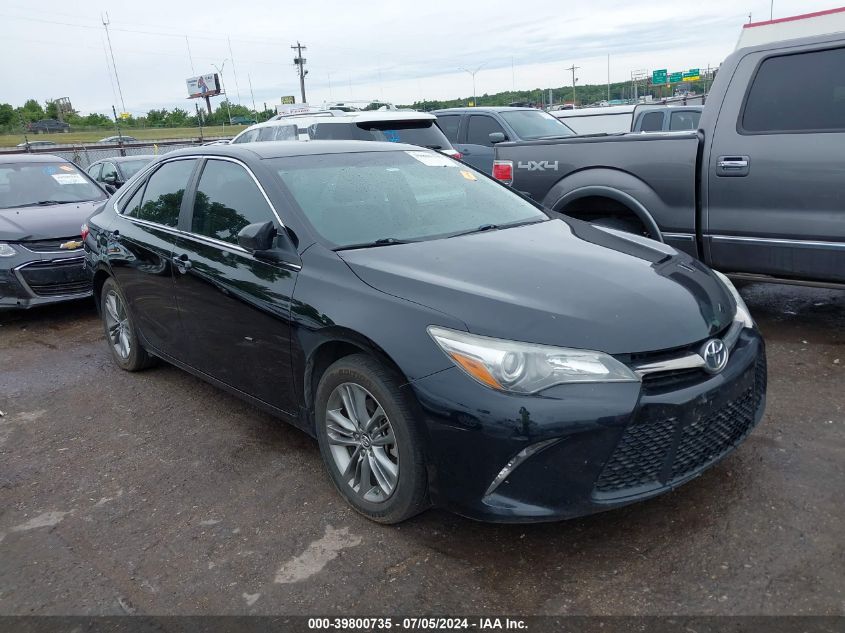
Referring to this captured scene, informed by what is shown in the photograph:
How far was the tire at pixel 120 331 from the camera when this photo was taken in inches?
202

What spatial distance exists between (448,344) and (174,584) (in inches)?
56.7

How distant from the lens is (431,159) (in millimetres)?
4410

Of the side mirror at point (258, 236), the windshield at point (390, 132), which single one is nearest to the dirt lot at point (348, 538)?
the side mirror at point (258, 236)

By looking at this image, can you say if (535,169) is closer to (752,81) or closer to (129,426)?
(752,81)

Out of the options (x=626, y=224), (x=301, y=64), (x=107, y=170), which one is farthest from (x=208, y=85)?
(x=626, y=224)

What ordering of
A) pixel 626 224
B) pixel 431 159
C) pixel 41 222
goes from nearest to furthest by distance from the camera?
1. pixel 431 159
2. pixel 626 224
3. pixel 41 222

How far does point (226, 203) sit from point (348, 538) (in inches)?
78.9

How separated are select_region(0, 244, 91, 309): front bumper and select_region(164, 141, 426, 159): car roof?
314cm

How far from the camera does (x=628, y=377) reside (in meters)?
2.60

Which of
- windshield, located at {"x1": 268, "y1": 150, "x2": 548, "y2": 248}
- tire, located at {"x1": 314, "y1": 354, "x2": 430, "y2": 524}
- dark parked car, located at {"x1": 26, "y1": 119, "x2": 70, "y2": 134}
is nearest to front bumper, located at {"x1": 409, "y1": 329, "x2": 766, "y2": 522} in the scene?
tire, located at {"x1": 314, "y1": 354, "x2": 430, "y2": 524}

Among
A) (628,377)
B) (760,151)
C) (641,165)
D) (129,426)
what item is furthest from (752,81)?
(129,426)

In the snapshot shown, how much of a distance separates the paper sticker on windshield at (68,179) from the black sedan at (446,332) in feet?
15.4

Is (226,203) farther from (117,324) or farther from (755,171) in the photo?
(755,171)

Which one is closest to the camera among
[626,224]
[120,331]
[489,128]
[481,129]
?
[120,331]
